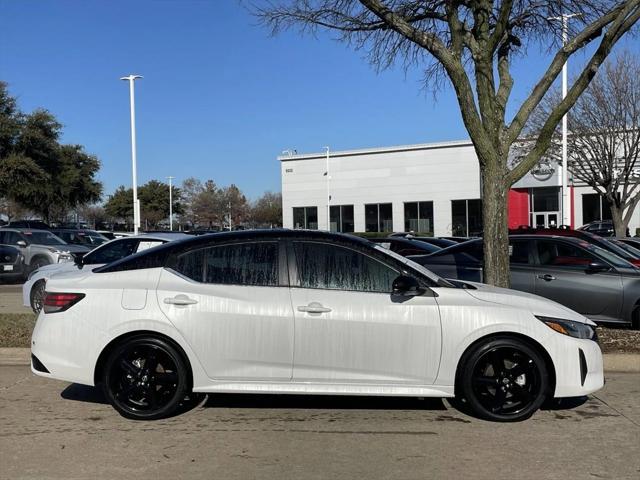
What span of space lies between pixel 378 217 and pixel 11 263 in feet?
112

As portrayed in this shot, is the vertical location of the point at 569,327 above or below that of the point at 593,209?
below

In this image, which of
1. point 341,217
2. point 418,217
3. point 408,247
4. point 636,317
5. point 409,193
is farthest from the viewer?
point 341,217

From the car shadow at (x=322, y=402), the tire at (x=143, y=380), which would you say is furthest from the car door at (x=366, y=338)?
the tire at (x=143, y=380)

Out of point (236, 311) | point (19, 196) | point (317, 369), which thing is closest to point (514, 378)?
point (317, 369)

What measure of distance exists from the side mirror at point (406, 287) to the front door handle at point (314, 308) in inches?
23.1

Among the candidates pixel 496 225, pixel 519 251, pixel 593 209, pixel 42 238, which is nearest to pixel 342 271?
pixel 496 225

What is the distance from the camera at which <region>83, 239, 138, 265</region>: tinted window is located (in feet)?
35.7

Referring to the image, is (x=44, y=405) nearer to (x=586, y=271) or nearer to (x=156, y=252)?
(x=156, y=252)

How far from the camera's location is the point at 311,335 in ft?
17.0

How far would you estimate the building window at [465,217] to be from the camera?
43.6m

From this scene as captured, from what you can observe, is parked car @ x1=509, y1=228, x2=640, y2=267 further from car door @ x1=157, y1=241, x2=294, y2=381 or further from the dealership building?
the dealership building

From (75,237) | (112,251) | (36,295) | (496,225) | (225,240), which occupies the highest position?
(75,237)

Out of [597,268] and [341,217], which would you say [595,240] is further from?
[341,217]

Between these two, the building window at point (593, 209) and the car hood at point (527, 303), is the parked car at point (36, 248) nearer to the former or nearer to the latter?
the car hood at point (527, 303)
